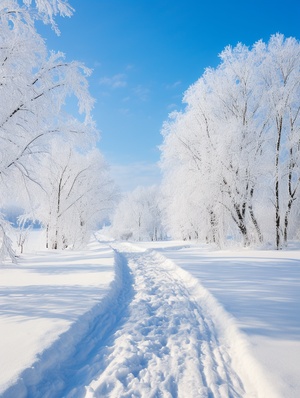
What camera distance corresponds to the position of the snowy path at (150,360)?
2.51m

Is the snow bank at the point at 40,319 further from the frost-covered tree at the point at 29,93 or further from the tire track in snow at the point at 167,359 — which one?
the frost-covered tree at the point at 29,93

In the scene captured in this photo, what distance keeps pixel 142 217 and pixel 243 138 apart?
41207 mm

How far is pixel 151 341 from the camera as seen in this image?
360 cm

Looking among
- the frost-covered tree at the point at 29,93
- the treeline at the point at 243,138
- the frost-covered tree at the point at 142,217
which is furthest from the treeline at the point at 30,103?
the frost-covered tree at the point at 142,217

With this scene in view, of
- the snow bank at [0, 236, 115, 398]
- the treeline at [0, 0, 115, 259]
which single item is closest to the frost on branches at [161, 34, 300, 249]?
the treeline at [0, 0, 115, 259]

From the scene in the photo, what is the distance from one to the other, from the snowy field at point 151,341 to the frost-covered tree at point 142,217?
45.4 m

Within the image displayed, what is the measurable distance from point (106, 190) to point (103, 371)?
23.2 m

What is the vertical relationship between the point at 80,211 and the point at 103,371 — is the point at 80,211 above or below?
above

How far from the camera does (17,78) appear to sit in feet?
19.4

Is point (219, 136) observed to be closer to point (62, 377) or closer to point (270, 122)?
point (270, 122)

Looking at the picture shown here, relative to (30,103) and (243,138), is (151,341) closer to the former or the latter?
(30,103)

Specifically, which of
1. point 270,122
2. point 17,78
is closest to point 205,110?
point 270,122

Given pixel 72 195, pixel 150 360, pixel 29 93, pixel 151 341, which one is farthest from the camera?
pixel 72 195

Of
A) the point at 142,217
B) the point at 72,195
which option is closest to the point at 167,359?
the point at 72,195
